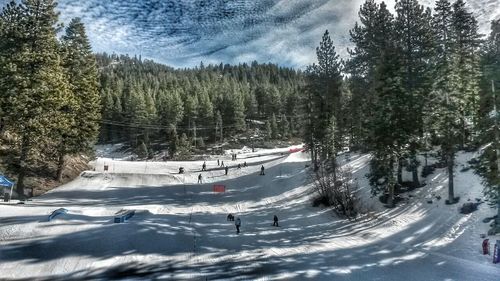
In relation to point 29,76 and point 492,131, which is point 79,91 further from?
point 492,131

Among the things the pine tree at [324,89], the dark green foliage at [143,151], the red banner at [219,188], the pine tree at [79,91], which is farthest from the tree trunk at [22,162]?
the dark green foliage at [143,151]

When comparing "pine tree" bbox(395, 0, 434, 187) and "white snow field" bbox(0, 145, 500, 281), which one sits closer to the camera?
"white snow field" bbox(0, 145, 500, 281)

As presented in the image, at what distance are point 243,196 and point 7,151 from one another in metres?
24.9

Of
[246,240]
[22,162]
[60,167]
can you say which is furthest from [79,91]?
[246,240]

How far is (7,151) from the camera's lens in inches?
1508

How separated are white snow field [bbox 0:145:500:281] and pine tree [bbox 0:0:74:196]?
651 centimetres

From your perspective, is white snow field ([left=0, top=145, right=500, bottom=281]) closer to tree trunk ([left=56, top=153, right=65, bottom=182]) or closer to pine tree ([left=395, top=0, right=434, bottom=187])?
tree trunk ([left=56, top=153, right=65, bottom=182])

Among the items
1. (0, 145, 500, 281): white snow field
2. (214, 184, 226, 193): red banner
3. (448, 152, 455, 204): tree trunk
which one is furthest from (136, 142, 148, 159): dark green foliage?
(448, 152, 455, 204): tree trunk

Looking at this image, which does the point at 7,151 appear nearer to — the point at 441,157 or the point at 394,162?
the point at 394,162

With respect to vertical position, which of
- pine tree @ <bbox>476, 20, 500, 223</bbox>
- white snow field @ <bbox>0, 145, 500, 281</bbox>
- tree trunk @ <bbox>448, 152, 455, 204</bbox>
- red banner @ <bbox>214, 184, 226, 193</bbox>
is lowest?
white snow field @ <bbox>0, 145, 500, 281</bbox>

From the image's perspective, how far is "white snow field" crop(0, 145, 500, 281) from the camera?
20.0 meters

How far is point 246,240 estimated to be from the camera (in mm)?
27562

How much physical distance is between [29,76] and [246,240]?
2461 centimetres

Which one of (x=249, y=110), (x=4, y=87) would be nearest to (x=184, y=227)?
(x=4, y=87)
